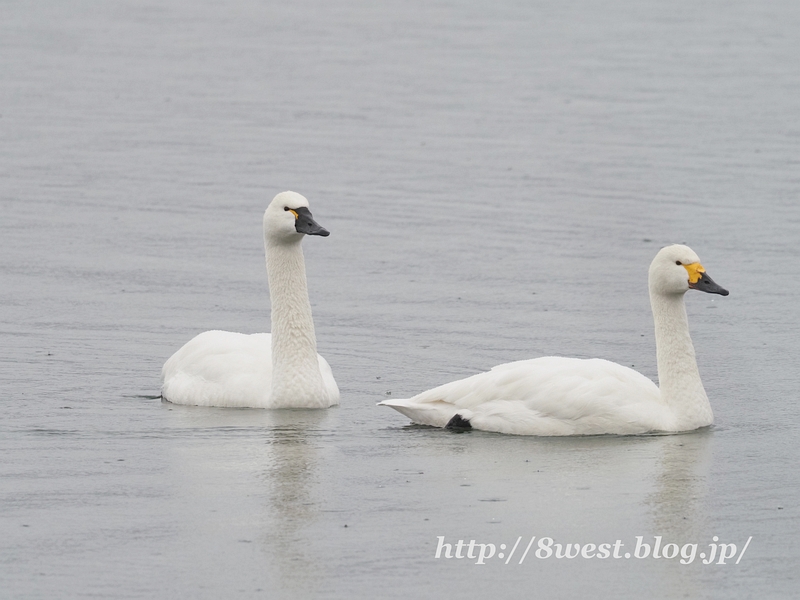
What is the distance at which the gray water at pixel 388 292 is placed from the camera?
6961 millimetres

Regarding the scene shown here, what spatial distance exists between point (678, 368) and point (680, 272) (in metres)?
0.57

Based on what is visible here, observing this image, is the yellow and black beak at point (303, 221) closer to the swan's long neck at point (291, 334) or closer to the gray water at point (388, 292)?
the swan's long neck at point (291, 334)

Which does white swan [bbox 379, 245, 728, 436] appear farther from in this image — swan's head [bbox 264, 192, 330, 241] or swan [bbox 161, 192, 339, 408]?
swan's head [bbox 264, 192, 330, 241]

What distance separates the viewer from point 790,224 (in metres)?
14.9

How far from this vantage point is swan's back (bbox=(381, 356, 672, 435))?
9023 mm

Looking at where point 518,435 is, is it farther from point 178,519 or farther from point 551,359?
point 178,519

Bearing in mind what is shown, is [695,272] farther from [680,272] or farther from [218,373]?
[218,373]

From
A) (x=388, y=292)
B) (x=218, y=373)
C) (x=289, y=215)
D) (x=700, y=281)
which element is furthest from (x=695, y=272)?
(x=388, y=292)

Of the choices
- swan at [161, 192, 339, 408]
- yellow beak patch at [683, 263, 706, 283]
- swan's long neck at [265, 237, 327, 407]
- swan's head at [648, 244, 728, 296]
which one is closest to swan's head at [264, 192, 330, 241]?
swan at [161, 192, 339, 408]

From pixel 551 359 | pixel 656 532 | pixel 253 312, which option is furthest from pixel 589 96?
pixel 656 532

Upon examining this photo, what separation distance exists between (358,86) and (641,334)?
12.6m

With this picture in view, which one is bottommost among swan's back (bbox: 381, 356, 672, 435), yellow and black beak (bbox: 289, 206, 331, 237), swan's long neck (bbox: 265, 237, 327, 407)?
swan's back (bbox: 381, 356, 672, 435)

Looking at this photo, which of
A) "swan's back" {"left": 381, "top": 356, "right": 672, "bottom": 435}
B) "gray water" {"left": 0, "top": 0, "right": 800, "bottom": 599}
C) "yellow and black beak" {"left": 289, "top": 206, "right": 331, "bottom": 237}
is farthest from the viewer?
"yellow and black beak" {"left": 289, "top": 206, "right": 331, "bottom": 237}

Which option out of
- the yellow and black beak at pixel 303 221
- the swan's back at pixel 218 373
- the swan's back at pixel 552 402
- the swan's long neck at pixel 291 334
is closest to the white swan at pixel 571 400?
the swan's back at pixel 552 402
